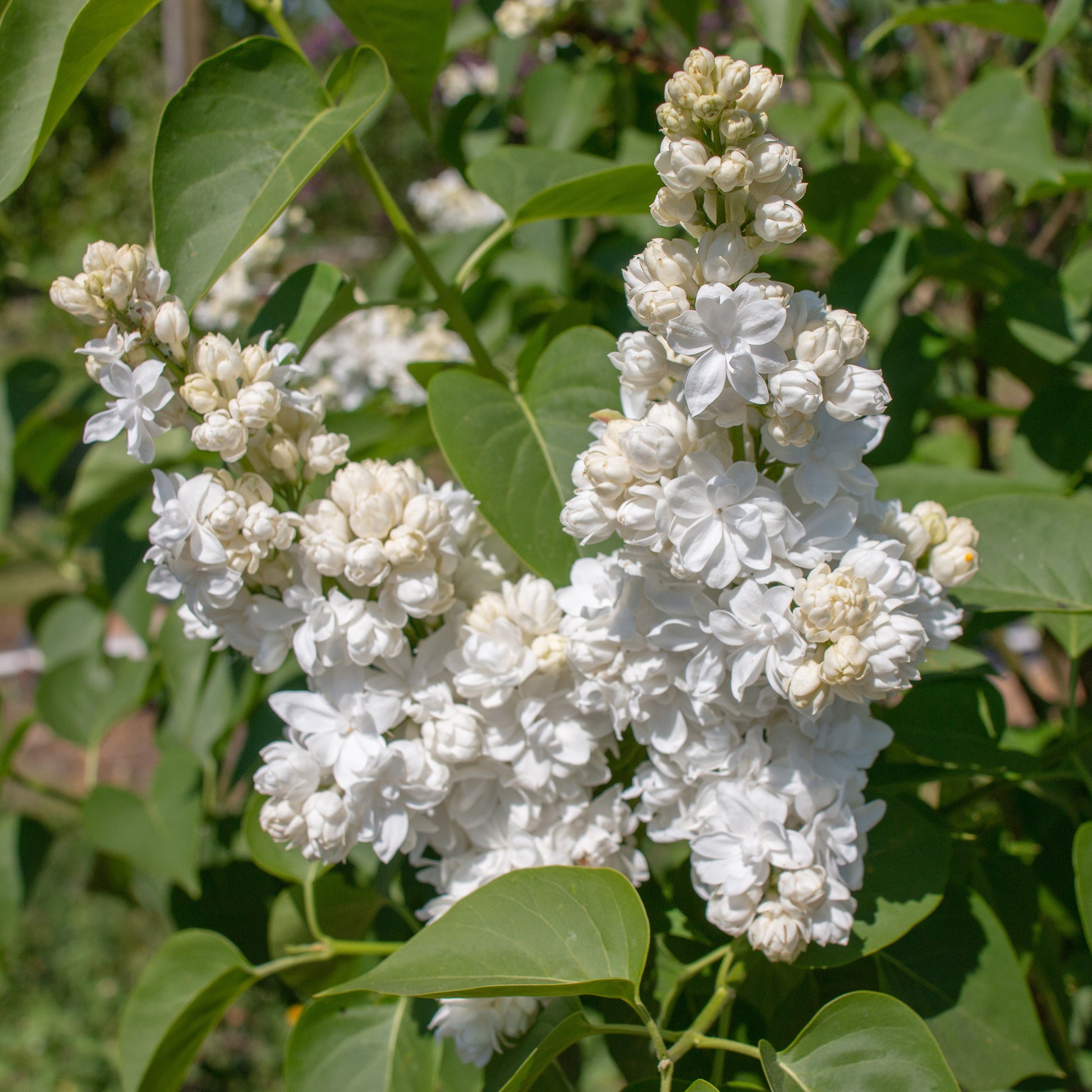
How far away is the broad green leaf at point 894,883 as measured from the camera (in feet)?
2.42

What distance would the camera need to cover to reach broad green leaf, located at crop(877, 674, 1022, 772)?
2.84 feet

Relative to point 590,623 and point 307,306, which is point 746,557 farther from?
point 307,306

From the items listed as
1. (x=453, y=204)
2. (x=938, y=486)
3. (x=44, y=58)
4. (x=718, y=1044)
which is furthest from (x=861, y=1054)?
(x=453, y=204)

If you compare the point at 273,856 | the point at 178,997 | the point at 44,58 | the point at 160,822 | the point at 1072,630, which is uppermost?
the point at 44,58

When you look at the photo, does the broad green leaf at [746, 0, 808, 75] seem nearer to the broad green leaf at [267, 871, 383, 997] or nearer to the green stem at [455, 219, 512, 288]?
the green stem at [455, 219, 512, 288]

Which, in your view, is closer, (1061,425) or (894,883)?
(894,883)

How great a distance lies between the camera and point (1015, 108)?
1273 mm

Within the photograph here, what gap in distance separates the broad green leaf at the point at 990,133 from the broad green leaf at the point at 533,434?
567 millimetres

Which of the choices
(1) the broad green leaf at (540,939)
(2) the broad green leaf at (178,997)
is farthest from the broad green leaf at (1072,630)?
(2) the broad green leaf at (178,997)

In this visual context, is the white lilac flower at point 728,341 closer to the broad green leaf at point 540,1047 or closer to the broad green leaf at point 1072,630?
the broad green leaf at point 540,1047

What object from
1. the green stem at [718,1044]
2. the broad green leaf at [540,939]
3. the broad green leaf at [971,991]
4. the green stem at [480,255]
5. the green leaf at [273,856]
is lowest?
the green leaf at [273,856]

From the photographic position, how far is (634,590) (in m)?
0.70

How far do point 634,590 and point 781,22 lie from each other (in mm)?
926

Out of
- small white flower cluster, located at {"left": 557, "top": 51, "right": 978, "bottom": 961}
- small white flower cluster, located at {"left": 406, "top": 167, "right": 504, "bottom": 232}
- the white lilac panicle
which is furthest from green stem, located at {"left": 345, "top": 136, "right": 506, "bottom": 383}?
small white flower cluster, located at {"left": 406, "top": 167, "right": 504, "bottom": 232}
